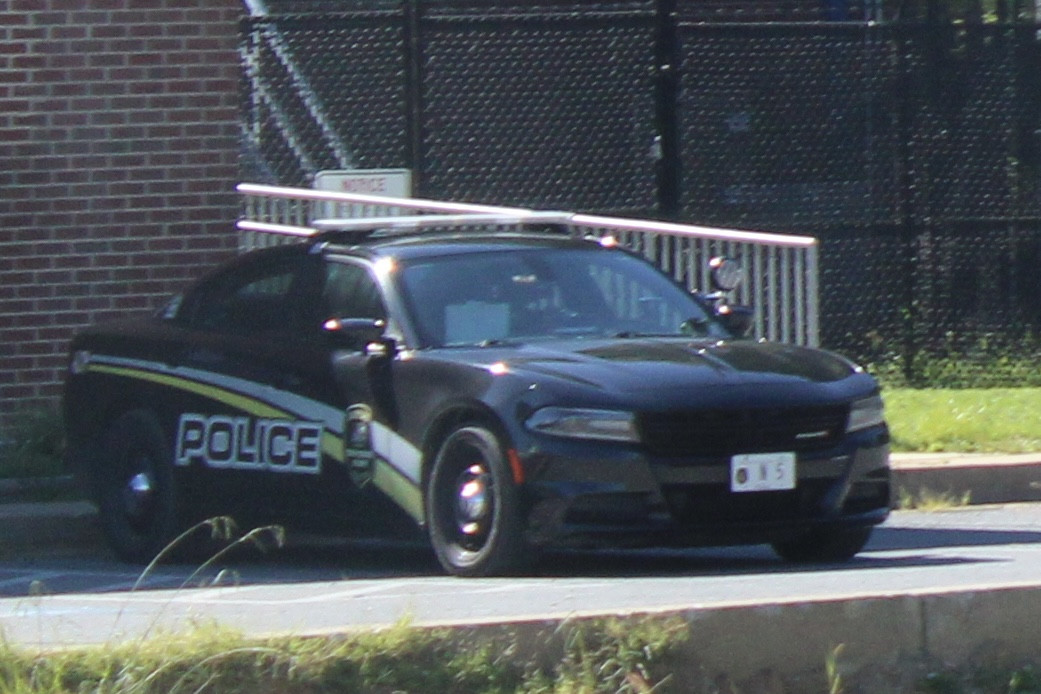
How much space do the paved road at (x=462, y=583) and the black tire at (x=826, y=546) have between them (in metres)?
0.08

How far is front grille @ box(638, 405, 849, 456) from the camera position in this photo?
747cm

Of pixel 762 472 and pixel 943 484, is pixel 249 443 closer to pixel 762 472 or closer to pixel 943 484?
pixel 762 472

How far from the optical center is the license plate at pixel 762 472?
7.57 meters

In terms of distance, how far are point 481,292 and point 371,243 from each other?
0.68 m

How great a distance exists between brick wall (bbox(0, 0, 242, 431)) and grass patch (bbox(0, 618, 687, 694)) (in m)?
6.57

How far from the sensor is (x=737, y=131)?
1427 cm

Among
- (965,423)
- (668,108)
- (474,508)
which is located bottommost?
(965,423)

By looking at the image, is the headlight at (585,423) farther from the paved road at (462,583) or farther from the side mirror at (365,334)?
the side mirror at (365,334)

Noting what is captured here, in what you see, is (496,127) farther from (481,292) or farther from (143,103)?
(481,292)

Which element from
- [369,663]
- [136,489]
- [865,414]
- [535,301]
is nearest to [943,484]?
[865,414]

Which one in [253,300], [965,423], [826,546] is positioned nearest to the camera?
[826,546]

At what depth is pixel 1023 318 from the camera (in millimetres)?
14688

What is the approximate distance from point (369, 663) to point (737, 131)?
9446 millimetres

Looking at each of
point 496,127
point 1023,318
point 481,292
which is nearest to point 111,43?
point 496,127
